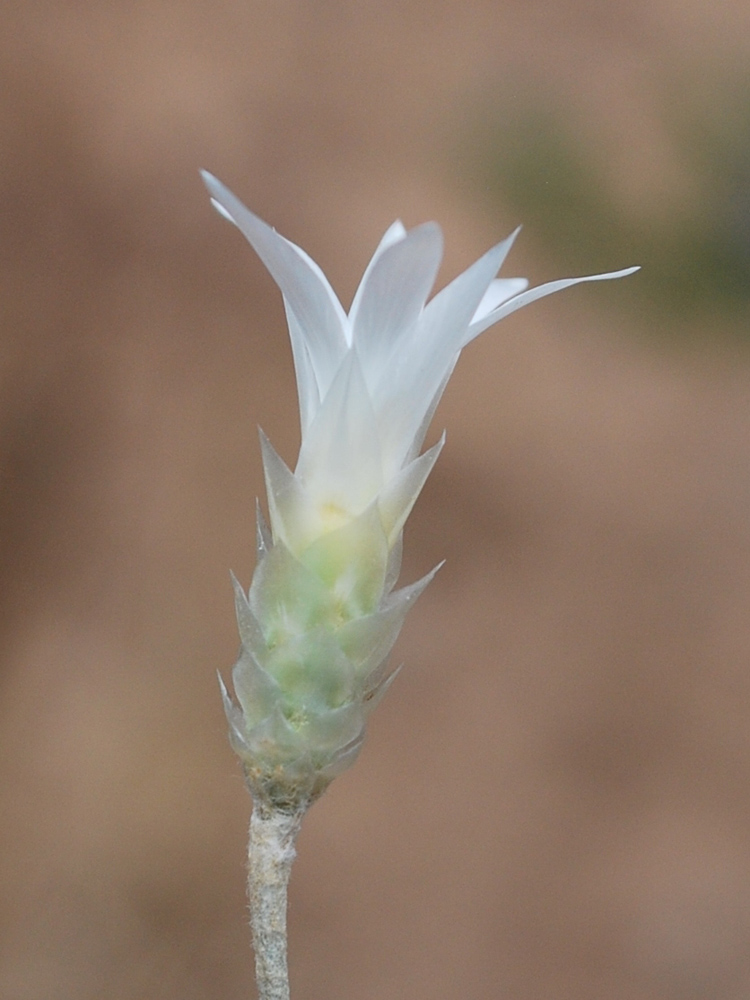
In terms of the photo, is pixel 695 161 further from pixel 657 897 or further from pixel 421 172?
pixel 657 897

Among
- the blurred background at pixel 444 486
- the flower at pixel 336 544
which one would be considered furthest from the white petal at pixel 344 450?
the blurred background at pixel 444 486

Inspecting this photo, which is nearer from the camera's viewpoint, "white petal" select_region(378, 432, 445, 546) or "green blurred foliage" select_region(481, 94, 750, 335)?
"white petal" select_region(378, 432, 445, 546)

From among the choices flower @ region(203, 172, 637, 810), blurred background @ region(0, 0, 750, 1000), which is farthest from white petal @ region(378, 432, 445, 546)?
blurred background @ region(0, 0, 750, 1000)

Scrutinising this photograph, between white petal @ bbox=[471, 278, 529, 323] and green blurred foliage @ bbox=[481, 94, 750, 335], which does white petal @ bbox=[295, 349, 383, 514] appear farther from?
green blurred foliage @ bbox=[481, 94, 750, 335]

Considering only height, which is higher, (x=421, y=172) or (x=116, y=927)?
(x=421, y=172)

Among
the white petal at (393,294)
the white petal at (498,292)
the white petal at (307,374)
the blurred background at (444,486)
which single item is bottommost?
the blurred background at (444,486)

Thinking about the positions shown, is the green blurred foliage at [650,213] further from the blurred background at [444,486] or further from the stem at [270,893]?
→ the stem at [270,893]

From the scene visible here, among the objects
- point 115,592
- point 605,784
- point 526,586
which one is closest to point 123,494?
point 115,592

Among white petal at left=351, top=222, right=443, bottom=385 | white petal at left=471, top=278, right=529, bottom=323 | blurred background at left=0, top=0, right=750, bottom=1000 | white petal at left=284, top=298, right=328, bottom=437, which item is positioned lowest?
blurred background at left=0, top=0, right=750, bottom=1000
